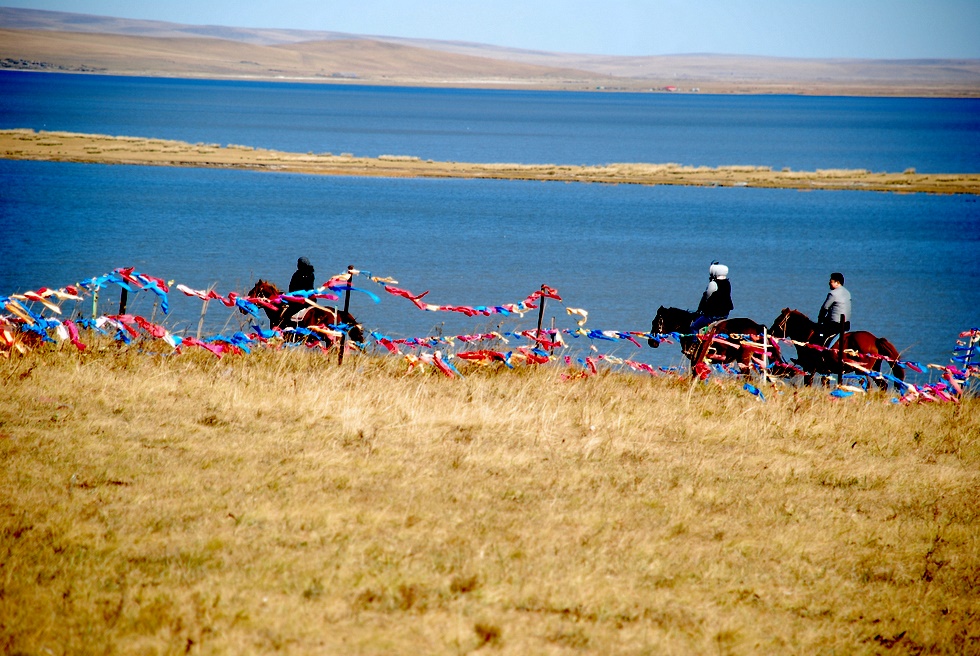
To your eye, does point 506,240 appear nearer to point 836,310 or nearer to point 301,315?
point 836,310

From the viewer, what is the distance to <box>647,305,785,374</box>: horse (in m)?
14.1

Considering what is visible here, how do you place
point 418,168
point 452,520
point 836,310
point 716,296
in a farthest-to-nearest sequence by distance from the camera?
point 418,168 → point 836,310 → point 716,296 → point 452,520

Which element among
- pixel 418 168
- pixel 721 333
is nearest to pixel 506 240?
pixel 721 333

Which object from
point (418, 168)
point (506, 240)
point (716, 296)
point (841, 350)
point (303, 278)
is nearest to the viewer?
point (841, 350)

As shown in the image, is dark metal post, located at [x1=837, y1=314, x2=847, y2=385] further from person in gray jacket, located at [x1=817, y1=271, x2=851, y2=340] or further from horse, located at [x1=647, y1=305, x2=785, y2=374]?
horse, located at [x1=647, y1=305, x2=785, y2=374]

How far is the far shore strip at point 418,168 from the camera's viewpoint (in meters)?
66.8

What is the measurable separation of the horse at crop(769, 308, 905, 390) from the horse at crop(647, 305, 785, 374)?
49 centimetres

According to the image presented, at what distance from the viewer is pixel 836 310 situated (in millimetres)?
14398

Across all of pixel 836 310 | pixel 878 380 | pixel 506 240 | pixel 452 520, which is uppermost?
pixel 836 310

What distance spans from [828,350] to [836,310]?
2.26 feet

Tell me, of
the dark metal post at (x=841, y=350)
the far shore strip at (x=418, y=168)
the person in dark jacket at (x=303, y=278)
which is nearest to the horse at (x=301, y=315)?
the person in dark jacket at (x=303, y=278)

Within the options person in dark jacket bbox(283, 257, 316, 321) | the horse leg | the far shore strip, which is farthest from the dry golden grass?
the far shore strip

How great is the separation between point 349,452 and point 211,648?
3247 millimetres

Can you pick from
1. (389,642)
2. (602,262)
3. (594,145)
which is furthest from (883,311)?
(594,145)
